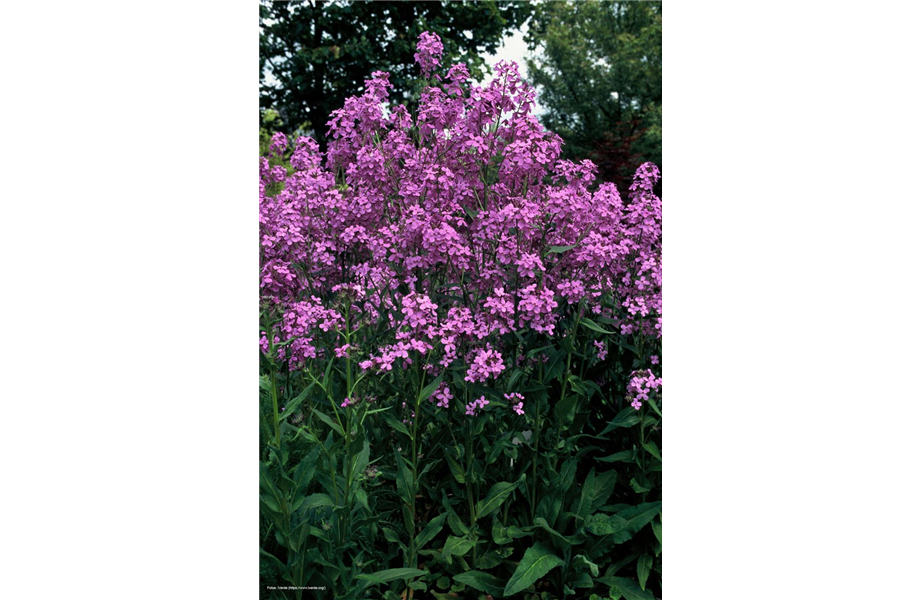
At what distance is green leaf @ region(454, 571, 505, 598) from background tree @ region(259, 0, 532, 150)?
898 centimetres

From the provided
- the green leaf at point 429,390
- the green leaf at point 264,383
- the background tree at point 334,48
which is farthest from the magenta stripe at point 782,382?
the background tree at point 334,48

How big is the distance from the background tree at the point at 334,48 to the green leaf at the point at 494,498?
883 cm

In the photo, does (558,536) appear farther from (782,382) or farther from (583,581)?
(782,382)

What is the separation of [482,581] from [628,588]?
58cm

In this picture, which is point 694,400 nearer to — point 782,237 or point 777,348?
point 777,348

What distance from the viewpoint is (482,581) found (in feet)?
8.01

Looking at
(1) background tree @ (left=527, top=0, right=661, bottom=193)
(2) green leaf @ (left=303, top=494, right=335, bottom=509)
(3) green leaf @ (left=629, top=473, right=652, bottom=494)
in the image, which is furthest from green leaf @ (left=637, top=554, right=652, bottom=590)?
(1) background tree @ (left=527, top=0, right=661, bottom=193)

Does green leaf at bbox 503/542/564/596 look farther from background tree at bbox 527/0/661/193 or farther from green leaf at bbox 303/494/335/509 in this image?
background tree at bbox 527/0/661/193

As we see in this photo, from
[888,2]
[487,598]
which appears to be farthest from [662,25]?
[487,598]

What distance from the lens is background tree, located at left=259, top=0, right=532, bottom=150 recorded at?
10.6 metres

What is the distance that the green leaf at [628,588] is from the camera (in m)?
2.52

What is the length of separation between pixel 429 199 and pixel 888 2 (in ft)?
5.31
